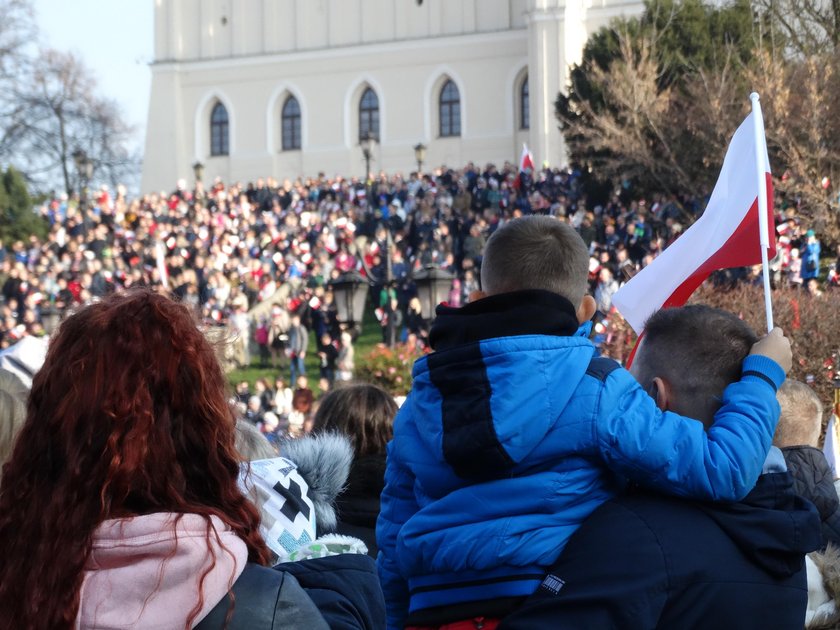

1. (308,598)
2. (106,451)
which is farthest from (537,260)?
(106,451)

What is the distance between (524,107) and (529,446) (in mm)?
42485

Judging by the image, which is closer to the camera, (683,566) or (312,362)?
(683,566)

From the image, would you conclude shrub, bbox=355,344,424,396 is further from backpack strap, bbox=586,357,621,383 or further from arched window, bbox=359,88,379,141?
arched window, bbox=359,88,379,141

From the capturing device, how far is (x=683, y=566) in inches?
82.1

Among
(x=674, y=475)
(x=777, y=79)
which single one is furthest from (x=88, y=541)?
(x=777, y=79)

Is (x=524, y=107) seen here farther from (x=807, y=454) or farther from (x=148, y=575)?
(x=148, y=575)

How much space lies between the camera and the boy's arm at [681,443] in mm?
2098

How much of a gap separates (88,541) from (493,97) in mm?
43347

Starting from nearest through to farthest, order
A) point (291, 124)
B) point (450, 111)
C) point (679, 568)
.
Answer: point (679, 568) < point (450, 111) < point (291, 124)

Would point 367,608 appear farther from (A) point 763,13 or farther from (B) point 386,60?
(B) point 386,60

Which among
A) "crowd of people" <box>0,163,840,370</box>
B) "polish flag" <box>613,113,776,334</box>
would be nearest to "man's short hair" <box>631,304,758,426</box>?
"polish flag" <box>613,113,776,334</box>

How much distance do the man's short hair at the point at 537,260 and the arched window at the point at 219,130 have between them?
47.4 meters

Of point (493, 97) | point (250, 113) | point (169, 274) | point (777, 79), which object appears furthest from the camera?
point (250, 113)

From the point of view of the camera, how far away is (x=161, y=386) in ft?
6.33
